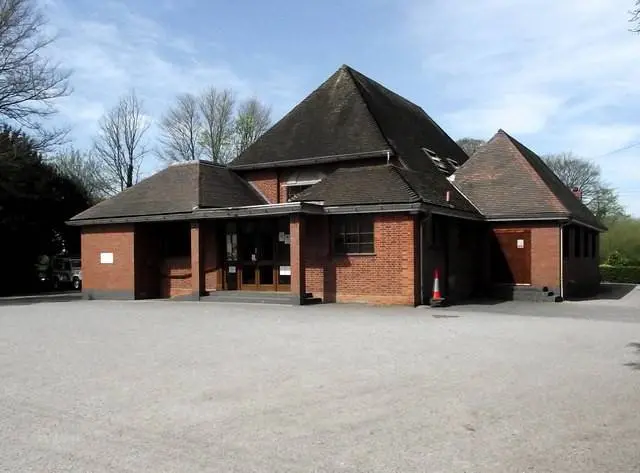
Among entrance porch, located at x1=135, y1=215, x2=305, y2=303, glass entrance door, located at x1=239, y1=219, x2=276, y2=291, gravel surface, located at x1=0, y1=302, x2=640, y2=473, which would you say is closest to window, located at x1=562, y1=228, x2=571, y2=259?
gravel surface, located at x1=0, y1=302, x2=640, y2=473

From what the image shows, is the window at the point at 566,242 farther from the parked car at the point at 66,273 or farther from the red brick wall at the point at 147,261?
the parked car at the point at 66,273

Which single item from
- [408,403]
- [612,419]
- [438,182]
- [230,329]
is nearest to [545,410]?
[612,419]

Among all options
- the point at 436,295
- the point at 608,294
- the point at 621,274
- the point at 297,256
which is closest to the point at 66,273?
the point at 297,256

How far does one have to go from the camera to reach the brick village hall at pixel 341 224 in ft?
57.8

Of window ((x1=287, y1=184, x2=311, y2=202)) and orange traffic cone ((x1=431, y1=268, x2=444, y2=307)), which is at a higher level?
window ((x1=287, y1=184, x2=311, y2=202))

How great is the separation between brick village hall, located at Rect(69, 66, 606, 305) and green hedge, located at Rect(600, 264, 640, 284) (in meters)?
13.7

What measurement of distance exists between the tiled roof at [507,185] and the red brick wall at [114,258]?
41.1ft

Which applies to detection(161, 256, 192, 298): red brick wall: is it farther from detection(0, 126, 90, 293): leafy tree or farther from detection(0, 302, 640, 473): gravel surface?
detection(0, 126, 90, 293): leafy tree

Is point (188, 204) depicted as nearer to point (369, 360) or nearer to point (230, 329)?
point (230, 329)

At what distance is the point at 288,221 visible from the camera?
63.0 feet

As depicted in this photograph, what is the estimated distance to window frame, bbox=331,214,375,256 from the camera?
58.2 ft

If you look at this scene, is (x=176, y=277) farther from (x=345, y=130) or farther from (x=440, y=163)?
(x=440, y=163)

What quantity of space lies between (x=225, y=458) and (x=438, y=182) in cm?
1788

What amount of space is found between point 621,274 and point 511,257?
20151 mm
